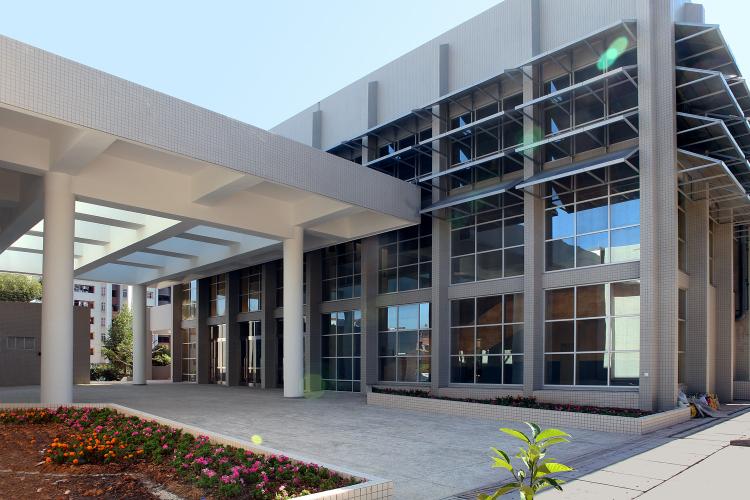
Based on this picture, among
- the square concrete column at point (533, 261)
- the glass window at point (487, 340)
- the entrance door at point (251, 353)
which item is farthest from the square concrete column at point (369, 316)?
the entrance door at point (251, 353)

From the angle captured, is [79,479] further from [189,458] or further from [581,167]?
[581,167]

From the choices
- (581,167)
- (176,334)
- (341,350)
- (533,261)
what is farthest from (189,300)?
(581,167)

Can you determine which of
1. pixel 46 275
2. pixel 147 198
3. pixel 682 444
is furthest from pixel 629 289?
pixel 46 275

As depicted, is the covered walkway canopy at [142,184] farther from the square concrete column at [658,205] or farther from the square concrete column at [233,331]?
the square concrete column at [658,205]

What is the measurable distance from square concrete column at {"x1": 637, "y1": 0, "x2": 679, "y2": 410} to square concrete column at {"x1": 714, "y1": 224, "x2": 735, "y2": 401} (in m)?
7.20

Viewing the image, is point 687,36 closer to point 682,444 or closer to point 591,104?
point 591,104

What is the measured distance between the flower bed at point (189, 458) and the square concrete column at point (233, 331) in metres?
21.3

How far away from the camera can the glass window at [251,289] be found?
32.8 metres

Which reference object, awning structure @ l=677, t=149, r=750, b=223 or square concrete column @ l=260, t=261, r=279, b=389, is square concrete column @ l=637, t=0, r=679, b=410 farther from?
square concrete column @ l=260, t=261, r=279, b=389

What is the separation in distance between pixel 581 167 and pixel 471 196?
3.94 metres

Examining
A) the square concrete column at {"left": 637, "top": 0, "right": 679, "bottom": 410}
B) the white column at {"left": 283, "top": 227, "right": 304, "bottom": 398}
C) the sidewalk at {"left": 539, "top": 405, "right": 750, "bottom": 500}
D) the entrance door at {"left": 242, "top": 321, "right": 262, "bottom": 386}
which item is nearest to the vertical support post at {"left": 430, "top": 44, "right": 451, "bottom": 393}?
the white column at {"left": 283, "top": 227, "right": 304, "bottom": 398}

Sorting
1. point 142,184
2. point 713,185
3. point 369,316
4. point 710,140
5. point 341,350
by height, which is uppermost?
point 710,140

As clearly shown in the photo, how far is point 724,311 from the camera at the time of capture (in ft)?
73.5

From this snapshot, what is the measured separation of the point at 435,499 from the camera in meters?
7.90
